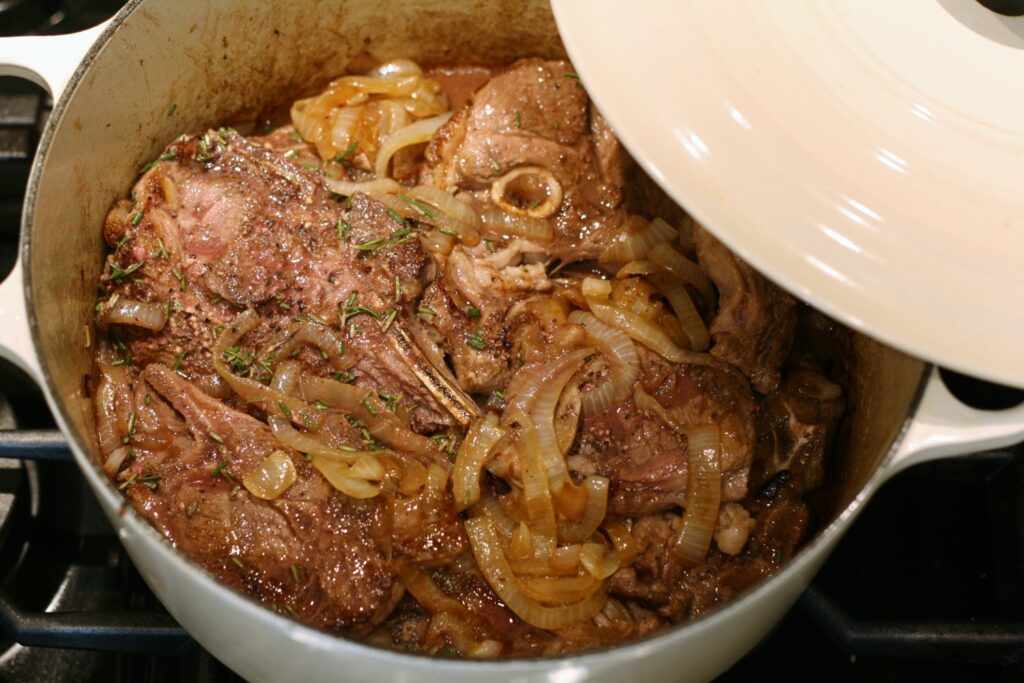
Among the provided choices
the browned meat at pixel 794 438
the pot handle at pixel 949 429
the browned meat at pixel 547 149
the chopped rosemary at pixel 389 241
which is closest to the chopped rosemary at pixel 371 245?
the chopped rosemary at pixel 389 241

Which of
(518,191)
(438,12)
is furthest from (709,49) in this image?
(438,12)

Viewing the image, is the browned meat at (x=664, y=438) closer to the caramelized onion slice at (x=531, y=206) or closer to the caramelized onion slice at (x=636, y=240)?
the caramelized onion slice at (x=636, y=240)

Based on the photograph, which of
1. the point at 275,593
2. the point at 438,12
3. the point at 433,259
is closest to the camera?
the point at 275,593

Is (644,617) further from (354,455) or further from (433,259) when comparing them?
(433,259)

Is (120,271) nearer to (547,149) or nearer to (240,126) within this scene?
(240,126)

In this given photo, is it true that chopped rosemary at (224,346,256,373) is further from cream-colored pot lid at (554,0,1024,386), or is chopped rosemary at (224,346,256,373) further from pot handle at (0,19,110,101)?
cream-colored pot lid at (554,0,1024,386)

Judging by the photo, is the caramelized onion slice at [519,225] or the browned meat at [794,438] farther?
the caramelized onion slice at [519,225]

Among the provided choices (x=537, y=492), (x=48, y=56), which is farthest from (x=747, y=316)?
(x=48, y=56)
